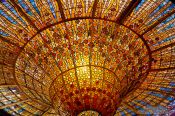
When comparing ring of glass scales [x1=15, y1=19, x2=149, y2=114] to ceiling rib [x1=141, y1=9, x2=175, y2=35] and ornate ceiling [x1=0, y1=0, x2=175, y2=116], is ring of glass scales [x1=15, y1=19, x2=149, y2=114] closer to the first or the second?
ornate ceiling [x1=0, y1=0, x2=175, y2=116]

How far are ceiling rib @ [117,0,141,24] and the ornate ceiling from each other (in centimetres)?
2

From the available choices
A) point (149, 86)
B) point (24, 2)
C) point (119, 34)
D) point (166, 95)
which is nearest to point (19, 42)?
point (24, 2)

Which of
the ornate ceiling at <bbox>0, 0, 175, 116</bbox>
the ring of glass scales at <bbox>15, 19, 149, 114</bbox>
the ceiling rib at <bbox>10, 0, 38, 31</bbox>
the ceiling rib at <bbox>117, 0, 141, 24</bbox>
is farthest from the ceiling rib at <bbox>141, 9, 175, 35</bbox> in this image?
the ceiling rib at <bbox>10, 0, 38, 31</bbox>

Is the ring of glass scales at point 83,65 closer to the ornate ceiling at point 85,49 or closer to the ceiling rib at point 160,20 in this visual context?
the ornate ceiling at point 85,49

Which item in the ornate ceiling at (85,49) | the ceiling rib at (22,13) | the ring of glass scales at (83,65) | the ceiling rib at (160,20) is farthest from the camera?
the ring of glass scales at (83,65)

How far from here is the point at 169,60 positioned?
25.8 ft

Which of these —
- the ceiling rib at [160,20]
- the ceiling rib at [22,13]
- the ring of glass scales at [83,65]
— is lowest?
the ring of glass scales at [83,65]

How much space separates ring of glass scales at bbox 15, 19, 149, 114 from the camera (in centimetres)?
712

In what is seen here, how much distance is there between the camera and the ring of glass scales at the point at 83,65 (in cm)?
712

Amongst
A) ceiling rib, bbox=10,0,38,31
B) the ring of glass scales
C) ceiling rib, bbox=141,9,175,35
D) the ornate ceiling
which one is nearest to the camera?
ceiling rib, bbox=10,0,38,31

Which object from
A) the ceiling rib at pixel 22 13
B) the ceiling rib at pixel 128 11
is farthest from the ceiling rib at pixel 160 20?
the ceiling rib at pixel 22 13

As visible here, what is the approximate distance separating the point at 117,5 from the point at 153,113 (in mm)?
4880

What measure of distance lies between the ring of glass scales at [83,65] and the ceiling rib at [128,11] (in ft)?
0.74

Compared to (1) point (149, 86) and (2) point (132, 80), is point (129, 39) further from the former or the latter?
(1) point (149, 86)
